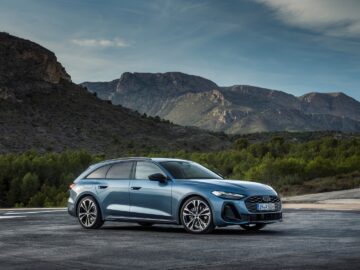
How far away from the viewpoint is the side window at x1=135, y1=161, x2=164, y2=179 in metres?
14.9

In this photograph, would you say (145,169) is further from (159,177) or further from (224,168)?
(224,168)

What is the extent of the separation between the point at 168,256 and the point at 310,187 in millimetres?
22056

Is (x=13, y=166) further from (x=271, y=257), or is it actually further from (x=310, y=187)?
(x=271, y=257)

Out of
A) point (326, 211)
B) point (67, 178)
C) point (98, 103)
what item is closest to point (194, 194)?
point (326, 211)

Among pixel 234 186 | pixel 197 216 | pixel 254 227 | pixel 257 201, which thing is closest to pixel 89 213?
pixel 197 216

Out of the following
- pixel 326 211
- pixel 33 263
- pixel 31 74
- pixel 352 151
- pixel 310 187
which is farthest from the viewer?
pixel 31 74

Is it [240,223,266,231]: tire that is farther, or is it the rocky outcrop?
the rocky outcrop

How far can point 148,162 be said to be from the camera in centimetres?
1513

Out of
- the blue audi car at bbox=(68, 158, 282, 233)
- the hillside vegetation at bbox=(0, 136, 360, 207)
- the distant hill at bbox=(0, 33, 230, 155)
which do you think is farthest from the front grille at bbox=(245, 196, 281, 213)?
the distant hill at bbox=(0, 33, 230, 155)

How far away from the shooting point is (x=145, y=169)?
15086mm

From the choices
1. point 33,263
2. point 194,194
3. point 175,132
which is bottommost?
point 33,263

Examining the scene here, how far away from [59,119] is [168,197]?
78.7 m

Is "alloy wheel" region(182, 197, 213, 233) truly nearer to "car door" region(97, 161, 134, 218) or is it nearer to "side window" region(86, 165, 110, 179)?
"car door" region(97, 161, 134, 218)

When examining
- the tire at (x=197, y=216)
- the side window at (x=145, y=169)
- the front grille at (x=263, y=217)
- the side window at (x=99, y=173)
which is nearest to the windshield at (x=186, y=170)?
the side window at (x=145, y=169)
